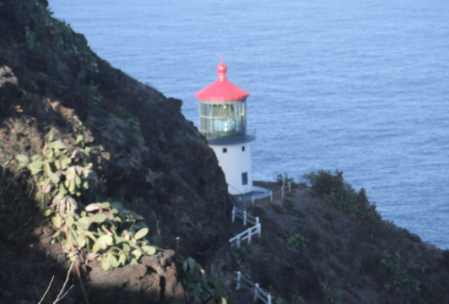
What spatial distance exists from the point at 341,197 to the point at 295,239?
6142 mm

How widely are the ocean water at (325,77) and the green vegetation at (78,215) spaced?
3249 centimetres

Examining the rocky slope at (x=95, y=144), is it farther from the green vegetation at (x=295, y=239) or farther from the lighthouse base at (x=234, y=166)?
the lighthouse base at (x=234, y=166)

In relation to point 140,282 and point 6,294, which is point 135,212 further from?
point 6,294

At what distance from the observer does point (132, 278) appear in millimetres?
8570

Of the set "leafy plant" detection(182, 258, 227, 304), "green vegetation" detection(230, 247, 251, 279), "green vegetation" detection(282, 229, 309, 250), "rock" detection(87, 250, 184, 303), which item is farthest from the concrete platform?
"rock" detection(87, 250, 184, 303)

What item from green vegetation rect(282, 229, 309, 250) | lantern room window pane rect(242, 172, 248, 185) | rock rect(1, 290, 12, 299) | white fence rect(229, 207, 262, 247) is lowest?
green vegetation rect(282, 229, 309, 250)

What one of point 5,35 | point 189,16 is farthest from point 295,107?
point 189,16

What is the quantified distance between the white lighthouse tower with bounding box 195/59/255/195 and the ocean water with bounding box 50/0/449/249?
15.2 m

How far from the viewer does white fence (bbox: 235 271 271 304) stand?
17766mm

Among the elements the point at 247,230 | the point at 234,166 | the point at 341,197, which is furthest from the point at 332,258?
the point at 234,166

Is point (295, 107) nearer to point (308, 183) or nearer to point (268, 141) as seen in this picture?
point (268, 141)

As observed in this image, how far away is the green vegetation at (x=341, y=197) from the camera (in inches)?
1183

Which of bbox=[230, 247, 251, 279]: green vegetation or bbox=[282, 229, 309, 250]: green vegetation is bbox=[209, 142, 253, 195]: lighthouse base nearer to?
bbox=[282, 229, 309, 250]: green vegetation

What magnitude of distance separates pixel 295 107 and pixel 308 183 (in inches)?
1740
